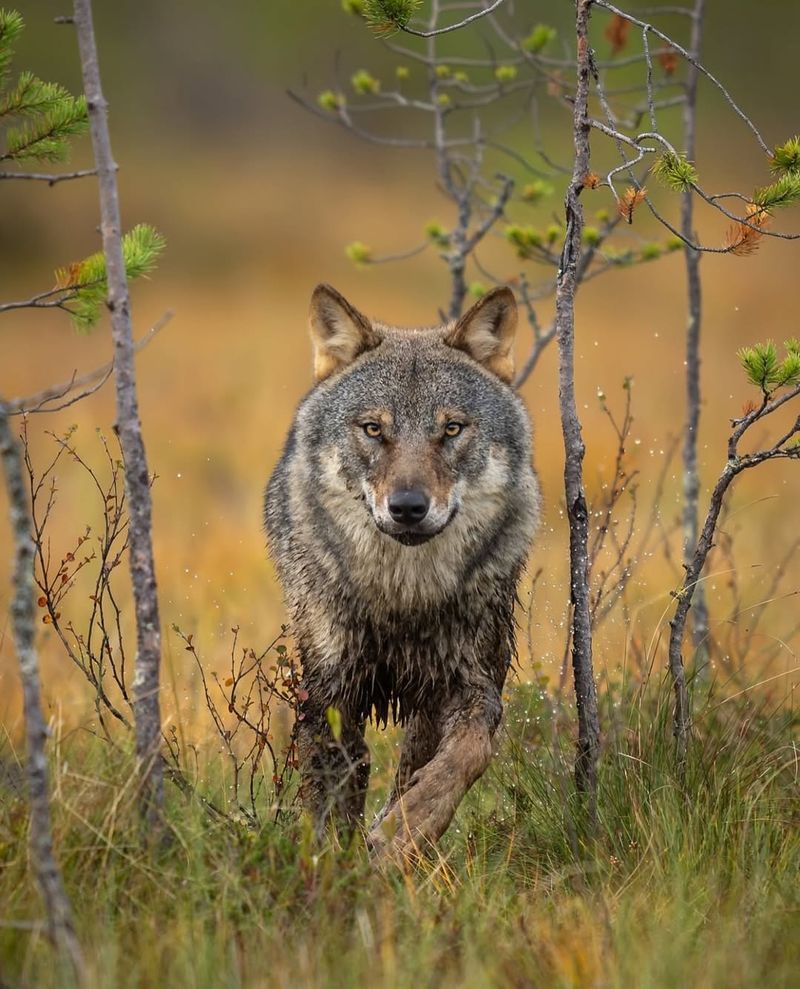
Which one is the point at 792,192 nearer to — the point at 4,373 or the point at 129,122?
the point at 4,373

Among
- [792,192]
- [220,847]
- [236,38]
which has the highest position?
[236,38]

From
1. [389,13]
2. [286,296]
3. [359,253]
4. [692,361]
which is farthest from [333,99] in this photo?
[286,296]

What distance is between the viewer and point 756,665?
7223 millimetres

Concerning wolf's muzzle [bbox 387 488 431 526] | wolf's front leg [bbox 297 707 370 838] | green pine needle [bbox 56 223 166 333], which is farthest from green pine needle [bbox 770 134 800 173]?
wolf's front leg [bbox 297 707 370 838]

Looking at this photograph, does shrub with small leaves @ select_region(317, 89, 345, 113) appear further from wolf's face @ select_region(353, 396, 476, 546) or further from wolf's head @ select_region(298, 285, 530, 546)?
wolf's face @ select_region(353, 396, 476, 546)

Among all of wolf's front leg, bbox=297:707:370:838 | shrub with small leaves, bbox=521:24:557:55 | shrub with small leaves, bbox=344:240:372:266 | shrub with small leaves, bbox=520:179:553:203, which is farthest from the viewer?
shrub with small leaves, bbox=344:240:372:266

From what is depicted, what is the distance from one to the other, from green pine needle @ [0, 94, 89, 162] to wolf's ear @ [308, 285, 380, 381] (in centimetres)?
139

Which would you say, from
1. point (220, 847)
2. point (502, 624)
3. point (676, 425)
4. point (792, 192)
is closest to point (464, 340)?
point (502, 624)

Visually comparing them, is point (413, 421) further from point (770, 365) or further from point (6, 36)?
point (6, 36)

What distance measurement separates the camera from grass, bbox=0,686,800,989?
336 cm

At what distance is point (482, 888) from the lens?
4.27 meters

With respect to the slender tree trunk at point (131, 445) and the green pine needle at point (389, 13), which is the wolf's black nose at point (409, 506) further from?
the green pine needle at point (389, 13)

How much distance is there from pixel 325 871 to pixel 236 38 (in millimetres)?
34869

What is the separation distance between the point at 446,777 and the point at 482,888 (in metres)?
0.55
